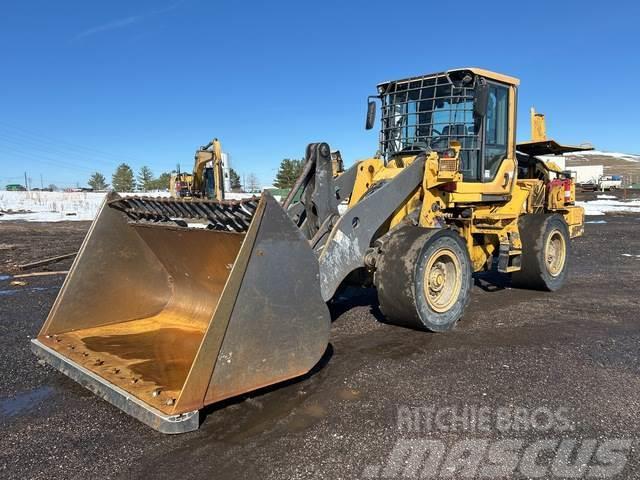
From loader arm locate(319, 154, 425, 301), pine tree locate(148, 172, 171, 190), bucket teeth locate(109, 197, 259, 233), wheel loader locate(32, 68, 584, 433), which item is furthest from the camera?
pine tree locate(148, 172, 171, 190)

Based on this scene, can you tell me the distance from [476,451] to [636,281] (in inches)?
276

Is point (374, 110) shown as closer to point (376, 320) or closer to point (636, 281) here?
point (376, 320)

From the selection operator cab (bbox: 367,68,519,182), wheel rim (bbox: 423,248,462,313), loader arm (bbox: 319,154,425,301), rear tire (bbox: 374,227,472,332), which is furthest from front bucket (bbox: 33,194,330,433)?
operator cab (bbox: 367,68,519,182)

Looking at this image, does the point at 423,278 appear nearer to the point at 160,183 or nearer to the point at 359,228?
the point at 359,228

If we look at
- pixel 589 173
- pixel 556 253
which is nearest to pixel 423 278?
pixel 556 253

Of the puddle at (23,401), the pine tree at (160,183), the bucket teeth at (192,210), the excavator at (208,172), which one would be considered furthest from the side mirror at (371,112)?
the pine tree at (160,183)

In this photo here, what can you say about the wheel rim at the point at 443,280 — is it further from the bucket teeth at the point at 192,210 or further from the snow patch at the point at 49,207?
the snow patch at the point at 49,207

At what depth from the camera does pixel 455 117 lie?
642 cm

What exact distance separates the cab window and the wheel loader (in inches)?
1.1

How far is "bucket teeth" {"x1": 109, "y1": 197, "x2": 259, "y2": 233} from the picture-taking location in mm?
3713

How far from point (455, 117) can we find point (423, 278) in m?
2.33

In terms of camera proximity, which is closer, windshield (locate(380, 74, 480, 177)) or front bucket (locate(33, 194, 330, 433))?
front bucket (locate(33, 194, 330, 433))

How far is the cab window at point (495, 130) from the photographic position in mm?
6668

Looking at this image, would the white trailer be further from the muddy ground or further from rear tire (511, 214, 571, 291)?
the muddy ground
